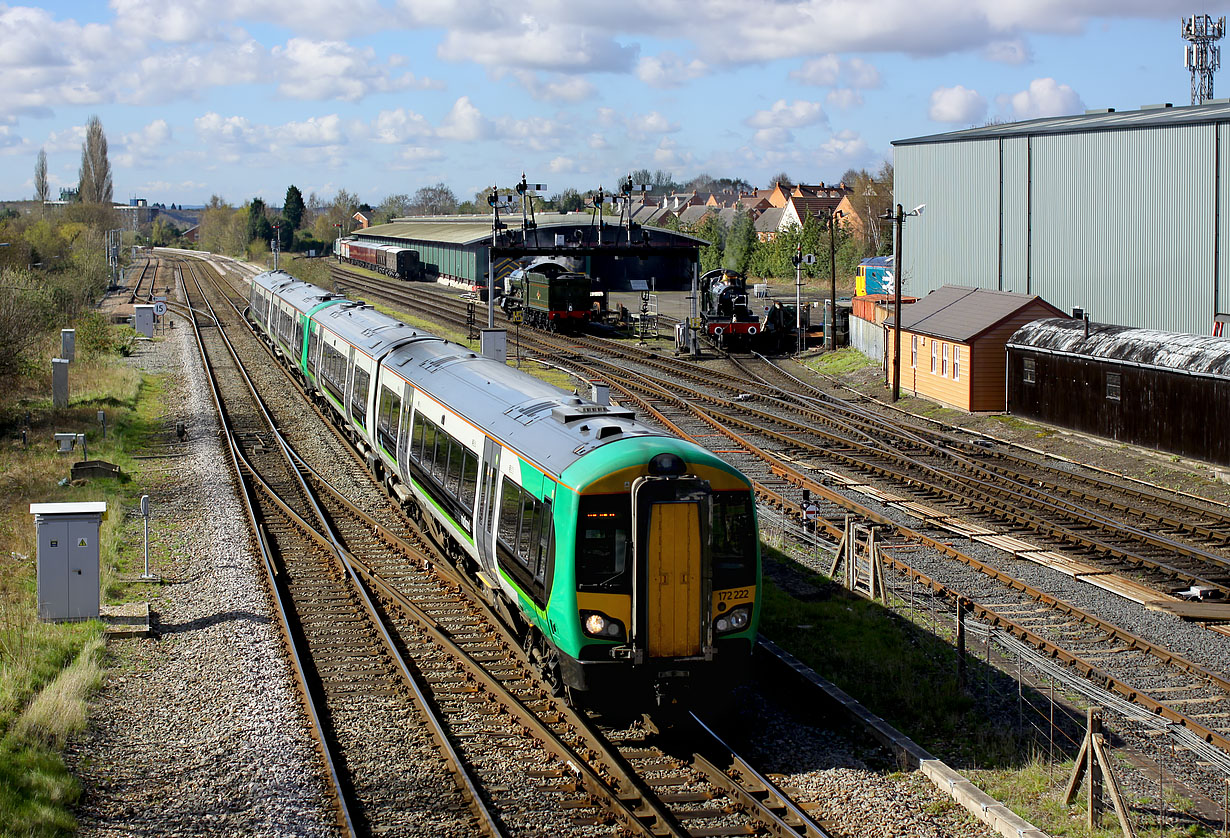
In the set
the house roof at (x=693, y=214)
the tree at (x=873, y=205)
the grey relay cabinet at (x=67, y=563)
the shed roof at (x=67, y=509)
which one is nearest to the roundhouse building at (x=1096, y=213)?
the shed roof at (x=67, y=509)

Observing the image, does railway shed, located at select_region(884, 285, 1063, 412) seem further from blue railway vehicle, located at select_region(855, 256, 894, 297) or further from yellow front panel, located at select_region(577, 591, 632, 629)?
yellow front panel, located at select_region(577, 591, 632, 629)

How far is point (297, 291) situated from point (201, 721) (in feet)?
91.7

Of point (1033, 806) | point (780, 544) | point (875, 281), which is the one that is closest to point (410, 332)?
point (780, 544)

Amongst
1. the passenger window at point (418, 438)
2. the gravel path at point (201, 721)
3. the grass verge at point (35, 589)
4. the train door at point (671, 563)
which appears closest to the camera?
the gravel path at point (201, 721)

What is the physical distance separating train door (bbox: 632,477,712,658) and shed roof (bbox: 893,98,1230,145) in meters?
26.3

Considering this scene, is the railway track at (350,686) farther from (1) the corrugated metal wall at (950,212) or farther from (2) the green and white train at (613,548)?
(1) the corrugated metal wall at (950,212)

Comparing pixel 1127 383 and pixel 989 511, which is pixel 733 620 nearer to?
pixel 989 511

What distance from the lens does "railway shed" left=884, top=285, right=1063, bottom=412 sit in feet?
102

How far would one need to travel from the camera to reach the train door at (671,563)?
1009 cm

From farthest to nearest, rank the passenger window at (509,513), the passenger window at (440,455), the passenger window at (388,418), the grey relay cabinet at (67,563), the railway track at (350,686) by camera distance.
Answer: the passenger window at (388,418)
the passenger window at (440,455)
the grey relay cabinet at (67,563)
the passenger window at (509,513)
the railway track at (350,686)

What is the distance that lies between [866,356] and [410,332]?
76.5 ft

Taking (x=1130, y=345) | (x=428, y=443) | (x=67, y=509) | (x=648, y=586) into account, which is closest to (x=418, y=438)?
(x=428, y=443)

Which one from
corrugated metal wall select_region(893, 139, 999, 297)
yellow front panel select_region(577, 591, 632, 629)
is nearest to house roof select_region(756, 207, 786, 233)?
corrugated metal wall select_region(893, 139, 999, 297)

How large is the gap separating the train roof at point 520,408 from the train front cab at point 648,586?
2.81 feet
